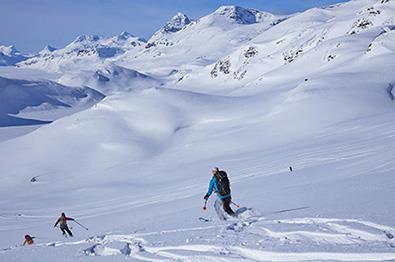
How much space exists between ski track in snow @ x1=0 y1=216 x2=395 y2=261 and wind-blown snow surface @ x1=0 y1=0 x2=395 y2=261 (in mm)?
30

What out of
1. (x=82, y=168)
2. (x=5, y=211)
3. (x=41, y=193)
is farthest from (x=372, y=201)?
(x=82, y=168)

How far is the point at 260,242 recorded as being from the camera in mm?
8164

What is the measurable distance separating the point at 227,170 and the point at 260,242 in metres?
18.5

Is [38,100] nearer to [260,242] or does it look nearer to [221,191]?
[221,191]

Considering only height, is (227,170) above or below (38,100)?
below

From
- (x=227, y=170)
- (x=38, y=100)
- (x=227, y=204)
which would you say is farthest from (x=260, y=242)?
(x=38, y=100)

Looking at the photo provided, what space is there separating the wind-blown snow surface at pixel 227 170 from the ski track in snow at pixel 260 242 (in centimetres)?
3

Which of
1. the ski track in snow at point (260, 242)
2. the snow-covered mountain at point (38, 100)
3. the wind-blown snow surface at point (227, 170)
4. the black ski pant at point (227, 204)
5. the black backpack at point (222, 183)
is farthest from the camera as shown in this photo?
the snow-covered mountain at point (38, 100)

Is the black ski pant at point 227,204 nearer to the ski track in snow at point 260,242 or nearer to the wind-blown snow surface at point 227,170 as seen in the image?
the wind-blown snow surface at point 227,170

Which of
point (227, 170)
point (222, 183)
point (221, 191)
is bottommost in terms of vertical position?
point (221, 191)

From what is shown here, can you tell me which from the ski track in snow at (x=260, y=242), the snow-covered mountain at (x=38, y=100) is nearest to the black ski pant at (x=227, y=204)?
the ski track in snow at (x=260, y=242)

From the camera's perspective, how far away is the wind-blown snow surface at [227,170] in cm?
858

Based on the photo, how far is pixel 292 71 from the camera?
256 ft

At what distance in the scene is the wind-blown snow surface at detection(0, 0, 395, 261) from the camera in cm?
858
